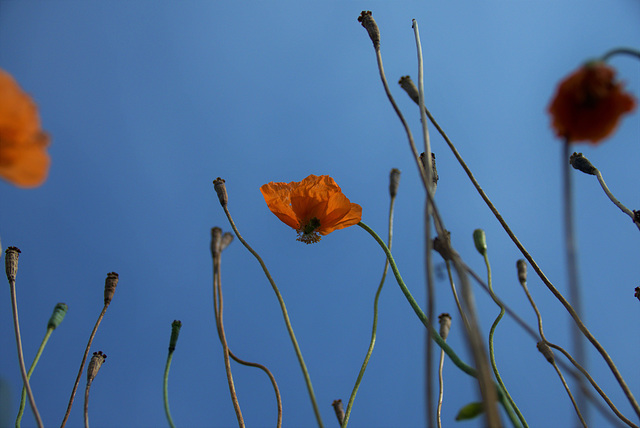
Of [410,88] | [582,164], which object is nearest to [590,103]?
[410,88]

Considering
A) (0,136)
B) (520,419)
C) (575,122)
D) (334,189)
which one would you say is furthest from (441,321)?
(0,136)

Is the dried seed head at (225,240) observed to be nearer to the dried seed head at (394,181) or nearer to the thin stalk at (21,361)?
the thin stalk at (21,361)

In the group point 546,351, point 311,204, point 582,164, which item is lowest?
point 546,351

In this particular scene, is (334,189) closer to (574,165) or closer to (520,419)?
(574,165)

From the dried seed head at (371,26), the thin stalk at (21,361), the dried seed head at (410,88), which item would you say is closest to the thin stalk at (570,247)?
the dried seed head at (410,88)

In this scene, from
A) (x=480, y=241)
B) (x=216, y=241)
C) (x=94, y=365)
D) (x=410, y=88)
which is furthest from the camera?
(x=94, y=365)

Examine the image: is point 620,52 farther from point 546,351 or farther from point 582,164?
point 582,164
